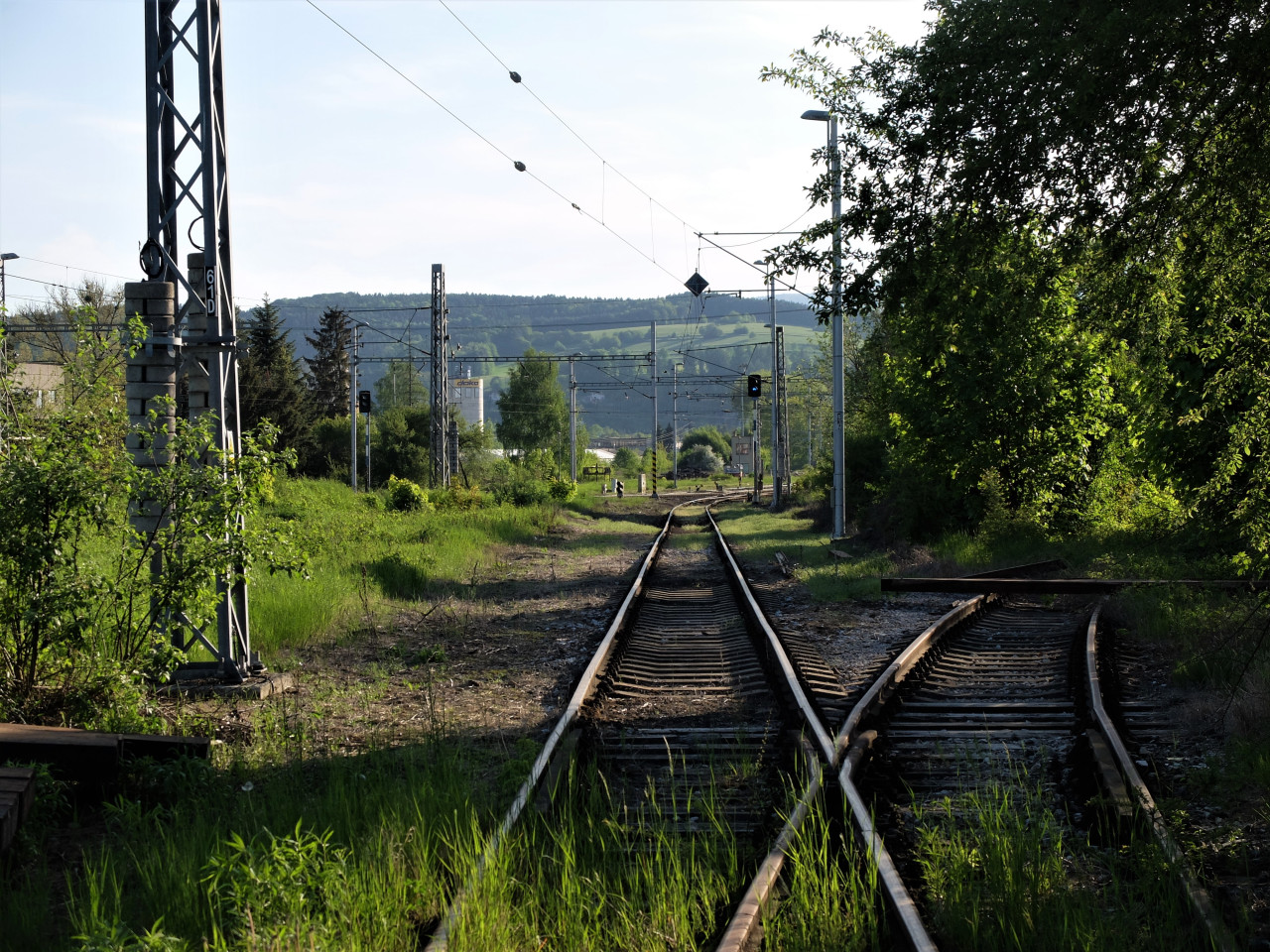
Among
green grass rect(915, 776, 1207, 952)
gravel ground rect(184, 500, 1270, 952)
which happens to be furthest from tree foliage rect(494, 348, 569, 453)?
green grass rect(915, 776, 1207, 952)

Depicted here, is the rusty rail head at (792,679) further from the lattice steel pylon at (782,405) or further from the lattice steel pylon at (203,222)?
the lattice steel pylon at (782,405)

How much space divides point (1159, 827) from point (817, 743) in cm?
207

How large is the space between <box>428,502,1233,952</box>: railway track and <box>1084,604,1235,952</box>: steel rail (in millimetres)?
12

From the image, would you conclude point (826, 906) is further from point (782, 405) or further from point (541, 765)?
point (782, 405)

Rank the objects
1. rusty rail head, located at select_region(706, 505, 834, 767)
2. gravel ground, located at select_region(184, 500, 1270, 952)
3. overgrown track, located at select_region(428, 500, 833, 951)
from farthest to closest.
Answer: rusty rail head, located at select_region(706, 505, 834, 767), overgrown track, located at select_region(428, 500, 833, 951), gravel ground, located at select_region(184, 500, 1270, 952)

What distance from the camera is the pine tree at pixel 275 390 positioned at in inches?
2141

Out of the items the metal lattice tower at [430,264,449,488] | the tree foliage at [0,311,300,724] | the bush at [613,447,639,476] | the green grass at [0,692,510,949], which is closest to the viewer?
the green grass at [0,692,510,949]

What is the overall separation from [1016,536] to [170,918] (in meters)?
17.4

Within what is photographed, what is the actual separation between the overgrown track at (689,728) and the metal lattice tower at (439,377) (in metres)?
25.0

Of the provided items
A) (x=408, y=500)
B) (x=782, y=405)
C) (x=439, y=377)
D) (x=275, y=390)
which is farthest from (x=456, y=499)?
(x=275, y=390)

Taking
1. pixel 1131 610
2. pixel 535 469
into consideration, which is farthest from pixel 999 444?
pixel 535 469

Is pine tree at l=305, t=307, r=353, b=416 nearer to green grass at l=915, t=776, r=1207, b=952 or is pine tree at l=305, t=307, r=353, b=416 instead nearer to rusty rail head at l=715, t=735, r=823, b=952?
rusty rail head at l=715, t=735, r=823, b=952

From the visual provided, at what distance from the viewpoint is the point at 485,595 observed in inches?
614

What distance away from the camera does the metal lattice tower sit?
1436 inches
